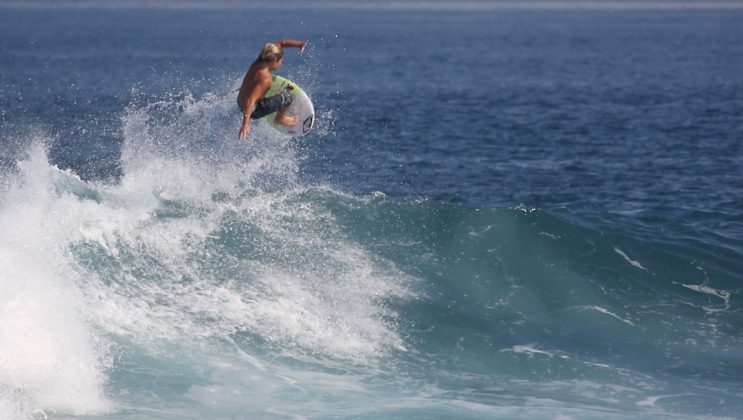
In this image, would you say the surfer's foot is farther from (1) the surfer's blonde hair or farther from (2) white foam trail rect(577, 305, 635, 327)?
(2) white foam trail rect(577, 305, 635, 327)

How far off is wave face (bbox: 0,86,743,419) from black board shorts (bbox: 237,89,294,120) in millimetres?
2527

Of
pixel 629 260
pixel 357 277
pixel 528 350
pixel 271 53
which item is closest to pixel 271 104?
pixel 271 53

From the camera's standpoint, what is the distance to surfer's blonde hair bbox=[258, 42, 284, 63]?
1330cm

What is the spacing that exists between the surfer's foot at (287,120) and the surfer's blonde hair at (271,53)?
60.9 inches

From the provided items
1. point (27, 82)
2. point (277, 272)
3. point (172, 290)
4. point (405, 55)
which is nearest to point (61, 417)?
point (172, 290)

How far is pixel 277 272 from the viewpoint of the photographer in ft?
49.5

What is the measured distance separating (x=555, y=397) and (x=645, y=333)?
285 cm

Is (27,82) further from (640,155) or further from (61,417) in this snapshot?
(61,417)

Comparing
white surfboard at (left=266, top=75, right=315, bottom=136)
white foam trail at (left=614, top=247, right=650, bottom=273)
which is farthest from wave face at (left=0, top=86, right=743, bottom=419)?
white surfboard at (left=266, top=75, right=315, bottom=136)

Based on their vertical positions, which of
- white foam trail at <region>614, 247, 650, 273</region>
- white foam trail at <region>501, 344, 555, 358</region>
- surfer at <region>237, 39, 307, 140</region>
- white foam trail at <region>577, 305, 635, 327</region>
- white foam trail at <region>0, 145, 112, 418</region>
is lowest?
white foam trail at <region>0, 145, 112, 418</region>

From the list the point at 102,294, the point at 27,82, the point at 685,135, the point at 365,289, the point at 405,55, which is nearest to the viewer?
the point at 102,294

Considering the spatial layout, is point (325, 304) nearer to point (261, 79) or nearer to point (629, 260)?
point (261, 79)

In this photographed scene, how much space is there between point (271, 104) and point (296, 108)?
62cm

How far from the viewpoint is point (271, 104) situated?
14.3 meters
